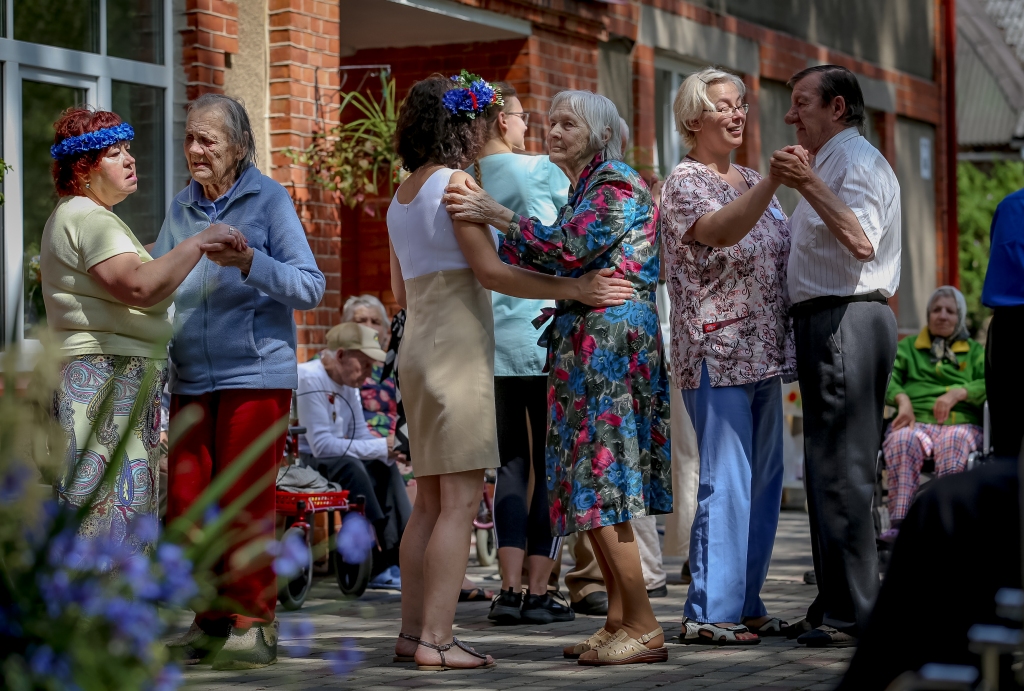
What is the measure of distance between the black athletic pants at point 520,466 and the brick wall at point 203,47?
3185 millimetres

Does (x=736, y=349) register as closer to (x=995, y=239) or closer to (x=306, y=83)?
(x=995, y=239)

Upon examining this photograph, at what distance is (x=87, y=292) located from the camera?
4.68m

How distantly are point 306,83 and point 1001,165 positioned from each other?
31039mm

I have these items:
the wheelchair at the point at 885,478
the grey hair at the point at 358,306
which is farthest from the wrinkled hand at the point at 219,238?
the wheelchair at the point at 885,478

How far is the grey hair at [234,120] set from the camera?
16.3 feet

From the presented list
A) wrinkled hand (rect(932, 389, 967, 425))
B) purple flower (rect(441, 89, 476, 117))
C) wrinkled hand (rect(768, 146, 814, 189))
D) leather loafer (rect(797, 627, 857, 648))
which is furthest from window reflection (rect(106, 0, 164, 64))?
wrinkled hand (rect(932, 389, 967, 425))

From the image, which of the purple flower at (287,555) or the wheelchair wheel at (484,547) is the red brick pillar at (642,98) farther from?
the purple flower at (287,555)

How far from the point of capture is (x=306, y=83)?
9.02 meters

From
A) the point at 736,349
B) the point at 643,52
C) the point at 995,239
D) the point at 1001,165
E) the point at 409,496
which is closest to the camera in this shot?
the point at 736,349

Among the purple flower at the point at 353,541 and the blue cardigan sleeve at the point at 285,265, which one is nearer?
the purple flower at the point at 353,541

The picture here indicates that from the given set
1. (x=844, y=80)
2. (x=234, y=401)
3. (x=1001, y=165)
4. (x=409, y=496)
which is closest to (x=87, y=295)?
(x=234, y=401)

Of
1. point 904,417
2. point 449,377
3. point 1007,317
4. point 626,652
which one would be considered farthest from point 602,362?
point 904,417

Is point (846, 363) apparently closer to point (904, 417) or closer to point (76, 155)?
point (76, 155)

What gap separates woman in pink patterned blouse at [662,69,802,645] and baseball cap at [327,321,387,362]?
282 centimetres
